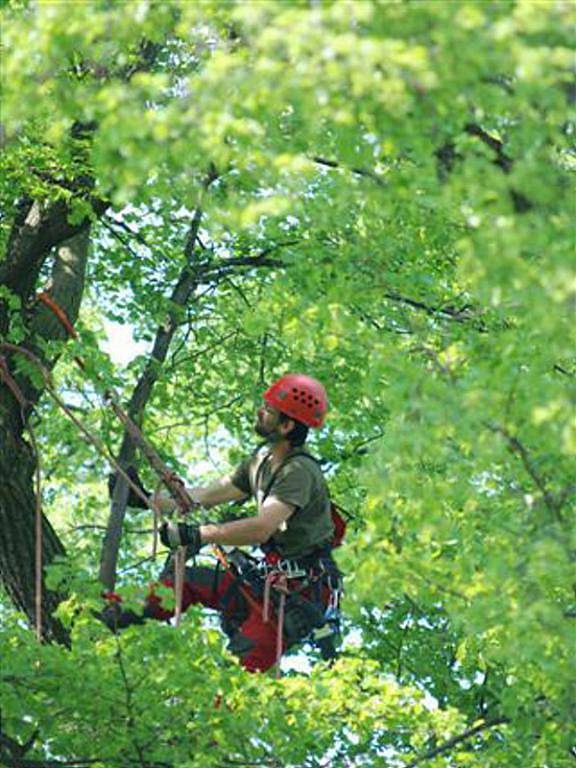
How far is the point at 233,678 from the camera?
9.19m

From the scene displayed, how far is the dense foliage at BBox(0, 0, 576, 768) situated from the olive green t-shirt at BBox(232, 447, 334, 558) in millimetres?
684

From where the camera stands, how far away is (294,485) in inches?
398

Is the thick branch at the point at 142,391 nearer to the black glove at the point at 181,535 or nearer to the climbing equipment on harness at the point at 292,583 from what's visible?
the climbing equipment on harness at the point at 292,583

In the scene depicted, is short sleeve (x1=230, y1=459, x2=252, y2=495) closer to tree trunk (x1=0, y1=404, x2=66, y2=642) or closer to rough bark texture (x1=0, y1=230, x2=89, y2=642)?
rough bark texture (x1=0, y1=230, x2=89, y2=642)

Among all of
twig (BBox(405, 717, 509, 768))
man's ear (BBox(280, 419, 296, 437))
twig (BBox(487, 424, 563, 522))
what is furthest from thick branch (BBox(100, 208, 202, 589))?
twig (BBox(487, 424, 563, 522))

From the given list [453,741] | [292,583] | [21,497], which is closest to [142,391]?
[21,497]

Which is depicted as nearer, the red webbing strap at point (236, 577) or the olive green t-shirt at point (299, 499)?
the olive green t-shirt at point (299, 499)

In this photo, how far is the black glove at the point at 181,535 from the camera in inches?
384

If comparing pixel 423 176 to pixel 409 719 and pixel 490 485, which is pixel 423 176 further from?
pixel 409 719

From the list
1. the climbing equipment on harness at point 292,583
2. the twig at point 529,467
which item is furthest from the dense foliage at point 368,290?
the climbing equipment on harness at point 292,583

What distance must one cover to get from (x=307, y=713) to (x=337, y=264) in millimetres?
2252

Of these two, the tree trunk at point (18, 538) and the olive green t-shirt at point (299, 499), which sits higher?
the tree trunk at point (18, 538)

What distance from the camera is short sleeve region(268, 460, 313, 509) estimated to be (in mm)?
10094

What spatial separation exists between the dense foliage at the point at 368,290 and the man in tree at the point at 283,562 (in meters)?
0.42
